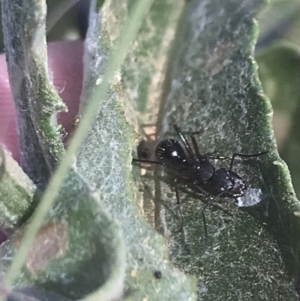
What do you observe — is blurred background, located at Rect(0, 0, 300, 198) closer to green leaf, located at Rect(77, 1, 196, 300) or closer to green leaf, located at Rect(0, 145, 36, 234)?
green leaf, located at Rect(77, 1, 196, 300)

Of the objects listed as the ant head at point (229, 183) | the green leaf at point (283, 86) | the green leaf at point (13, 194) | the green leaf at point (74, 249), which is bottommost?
the green leaf at point (74, 249)

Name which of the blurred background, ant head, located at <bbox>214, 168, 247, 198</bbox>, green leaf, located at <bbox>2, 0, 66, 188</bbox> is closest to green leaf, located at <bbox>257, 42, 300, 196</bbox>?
the blurred background

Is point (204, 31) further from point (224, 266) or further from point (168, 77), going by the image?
point (224, 266)

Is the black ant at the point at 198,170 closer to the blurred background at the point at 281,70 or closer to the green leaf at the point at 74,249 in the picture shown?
the blurred background at the point at 281,70

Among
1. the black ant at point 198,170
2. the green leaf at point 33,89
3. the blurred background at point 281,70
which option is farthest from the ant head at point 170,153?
the green leaf at point 33,89

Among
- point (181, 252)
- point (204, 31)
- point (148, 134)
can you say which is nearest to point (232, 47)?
point (204, 31)

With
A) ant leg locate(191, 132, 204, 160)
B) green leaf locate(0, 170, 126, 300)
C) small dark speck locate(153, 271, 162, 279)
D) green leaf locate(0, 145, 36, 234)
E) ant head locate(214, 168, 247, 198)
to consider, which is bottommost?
small dark speck locate(153, 271, 162, 279)
